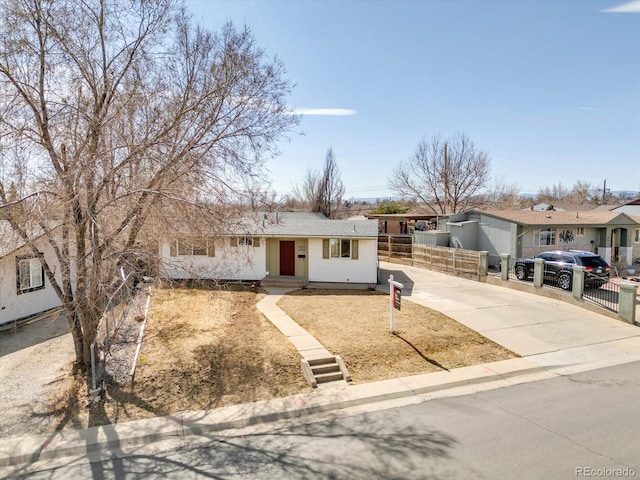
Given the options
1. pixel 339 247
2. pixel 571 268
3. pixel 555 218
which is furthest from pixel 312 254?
pixel 555 218

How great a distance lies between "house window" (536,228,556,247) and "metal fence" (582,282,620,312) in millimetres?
6169

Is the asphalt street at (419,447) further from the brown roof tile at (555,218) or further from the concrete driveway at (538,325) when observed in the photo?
the brown roof tile at (555,218)

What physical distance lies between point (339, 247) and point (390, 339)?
891 cm

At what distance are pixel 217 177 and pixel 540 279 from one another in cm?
1454

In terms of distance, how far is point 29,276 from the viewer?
1474cm

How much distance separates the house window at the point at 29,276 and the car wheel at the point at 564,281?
67.0 feet

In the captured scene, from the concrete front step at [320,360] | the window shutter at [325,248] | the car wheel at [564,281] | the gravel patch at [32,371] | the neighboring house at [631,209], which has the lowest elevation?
the gravel patch at [32,371]

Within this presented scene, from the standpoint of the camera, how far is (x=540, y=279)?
682 inches

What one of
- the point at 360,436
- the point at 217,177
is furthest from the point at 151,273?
the point at 360,436

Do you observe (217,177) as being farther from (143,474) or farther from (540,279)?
(540,279)

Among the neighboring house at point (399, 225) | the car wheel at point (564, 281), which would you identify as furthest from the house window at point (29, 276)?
the neighboring house at point (399, 225)

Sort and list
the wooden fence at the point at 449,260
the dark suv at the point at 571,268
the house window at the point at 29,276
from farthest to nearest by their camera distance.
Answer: the wooden fence at the point at 449,260 < the dark suv at the point at 571,268 < the house window at the point at 29,276

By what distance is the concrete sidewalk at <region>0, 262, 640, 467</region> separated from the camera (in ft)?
23.5

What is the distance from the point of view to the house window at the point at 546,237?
24144mm
